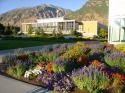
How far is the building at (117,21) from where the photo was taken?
87.3ft

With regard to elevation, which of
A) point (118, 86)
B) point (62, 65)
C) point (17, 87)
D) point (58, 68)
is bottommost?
point (17, 87)

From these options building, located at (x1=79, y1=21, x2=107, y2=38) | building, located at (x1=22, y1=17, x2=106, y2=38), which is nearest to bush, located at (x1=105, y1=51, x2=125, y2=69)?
building, located at (x1=79, y1=21, x2=107, y2=38)

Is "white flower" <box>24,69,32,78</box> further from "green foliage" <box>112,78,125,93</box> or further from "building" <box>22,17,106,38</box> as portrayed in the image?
"building" <box>22,17,106,38</box>

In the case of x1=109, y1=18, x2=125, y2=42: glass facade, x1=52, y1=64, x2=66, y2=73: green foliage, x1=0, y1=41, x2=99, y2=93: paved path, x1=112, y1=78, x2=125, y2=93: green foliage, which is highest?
x1=109, y1=18, x2=125, y2=42: glass facade

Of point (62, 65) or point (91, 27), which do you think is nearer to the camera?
point (62, 65)

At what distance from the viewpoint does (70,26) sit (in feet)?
341

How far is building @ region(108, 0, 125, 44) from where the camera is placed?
26.6 meters

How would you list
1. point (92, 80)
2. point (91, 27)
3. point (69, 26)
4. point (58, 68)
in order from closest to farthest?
point (92, 80) → point (58, 68) → point (69, 26) → point (91, 27)

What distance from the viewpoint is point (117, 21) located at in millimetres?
26891

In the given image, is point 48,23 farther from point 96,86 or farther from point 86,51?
point 96,86

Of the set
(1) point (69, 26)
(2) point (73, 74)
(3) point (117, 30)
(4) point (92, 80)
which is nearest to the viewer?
(4) point (92, 80)

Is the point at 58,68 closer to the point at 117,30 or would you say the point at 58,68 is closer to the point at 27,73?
the point at 27,73

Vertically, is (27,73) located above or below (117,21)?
below

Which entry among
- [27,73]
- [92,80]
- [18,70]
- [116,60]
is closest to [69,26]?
[116,60]
